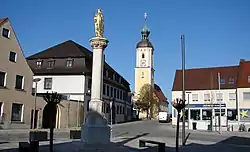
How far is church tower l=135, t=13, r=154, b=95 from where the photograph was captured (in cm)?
9594

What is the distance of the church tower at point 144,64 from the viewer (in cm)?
9594

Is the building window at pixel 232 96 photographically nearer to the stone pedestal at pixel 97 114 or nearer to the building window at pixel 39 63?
the building window at pixel 39 63

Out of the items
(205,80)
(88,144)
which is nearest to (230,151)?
(88,144)

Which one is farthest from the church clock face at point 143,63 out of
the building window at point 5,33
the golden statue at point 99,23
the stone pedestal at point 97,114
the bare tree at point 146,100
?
the stone pedestal at point 97,114

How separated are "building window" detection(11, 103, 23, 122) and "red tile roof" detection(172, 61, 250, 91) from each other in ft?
99.9

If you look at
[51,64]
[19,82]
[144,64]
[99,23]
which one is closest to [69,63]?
[51,64]

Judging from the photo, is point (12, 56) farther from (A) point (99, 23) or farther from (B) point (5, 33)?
(A) point (99, 23)

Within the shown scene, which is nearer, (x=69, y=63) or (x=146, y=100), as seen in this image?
(x=69, y=63)

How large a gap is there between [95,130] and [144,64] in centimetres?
8254

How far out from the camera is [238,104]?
5103 cm

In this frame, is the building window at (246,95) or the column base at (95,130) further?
the building window at (246,95)

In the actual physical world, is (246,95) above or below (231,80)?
below

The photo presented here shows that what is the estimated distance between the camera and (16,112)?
34.8m

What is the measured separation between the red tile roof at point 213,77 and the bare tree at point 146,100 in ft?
73.2
